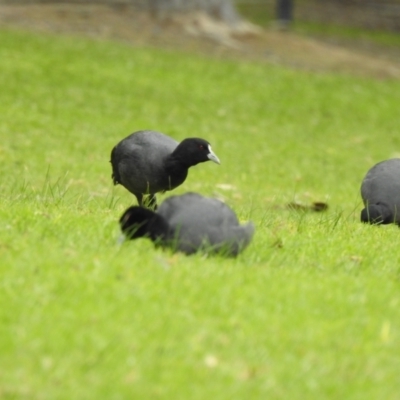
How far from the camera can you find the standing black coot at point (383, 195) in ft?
27.6

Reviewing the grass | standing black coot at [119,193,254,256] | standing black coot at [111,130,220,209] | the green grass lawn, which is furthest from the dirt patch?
standing black coot at [119,193,254,256]

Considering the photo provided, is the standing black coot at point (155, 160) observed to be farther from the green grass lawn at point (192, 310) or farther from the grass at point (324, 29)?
the grass at point (324, 29)

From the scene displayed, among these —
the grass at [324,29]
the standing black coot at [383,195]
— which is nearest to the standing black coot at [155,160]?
the standing black coot at [383,195]

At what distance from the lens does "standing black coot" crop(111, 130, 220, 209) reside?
26.8 ft

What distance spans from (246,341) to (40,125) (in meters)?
10.8

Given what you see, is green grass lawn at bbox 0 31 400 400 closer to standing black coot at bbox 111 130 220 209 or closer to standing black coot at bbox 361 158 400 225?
standing black coot at bbox 361 158 400 225

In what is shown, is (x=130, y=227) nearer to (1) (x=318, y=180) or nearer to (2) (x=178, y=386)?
(2) (x=178, y=386)

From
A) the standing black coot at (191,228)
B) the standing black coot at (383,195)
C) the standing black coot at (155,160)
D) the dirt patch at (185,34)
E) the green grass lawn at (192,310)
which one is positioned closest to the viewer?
the green grass lawn at (192,310)

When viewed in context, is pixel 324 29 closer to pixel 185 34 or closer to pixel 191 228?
pixel 185 34

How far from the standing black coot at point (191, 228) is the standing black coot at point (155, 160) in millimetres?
1804

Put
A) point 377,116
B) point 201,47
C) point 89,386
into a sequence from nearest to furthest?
1. point 89,386
2. point 377,116
3. point 201,47

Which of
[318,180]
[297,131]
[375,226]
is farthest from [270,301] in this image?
[297,131]

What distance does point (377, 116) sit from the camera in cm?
1886

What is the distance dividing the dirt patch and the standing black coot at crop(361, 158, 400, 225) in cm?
1333
